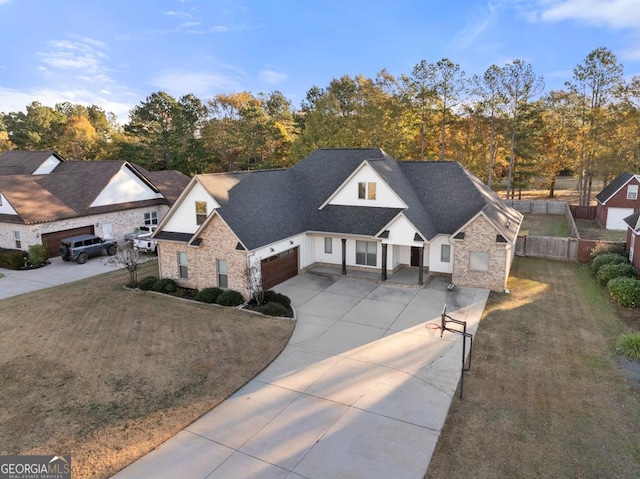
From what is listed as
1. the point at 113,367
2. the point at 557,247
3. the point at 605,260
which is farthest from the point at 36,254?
the point at 605,260

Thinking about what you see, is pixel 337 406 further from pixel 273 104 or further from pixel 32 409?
pixel 273 104

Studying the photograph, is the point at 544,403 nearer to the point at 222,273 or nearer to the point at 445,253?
the point at 445,253

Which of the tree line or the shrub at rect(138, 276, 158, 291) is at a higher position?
the tree line

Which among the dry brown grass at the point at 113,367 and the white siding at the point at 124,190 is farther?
the white siding at the point at 124,190

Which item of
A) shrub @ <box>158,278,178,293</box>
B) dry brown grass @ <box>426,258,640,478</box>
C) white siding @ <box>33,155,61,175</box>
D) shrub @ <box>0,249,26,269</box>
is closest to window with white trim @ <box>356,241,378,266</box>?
dry brown grass @ <box>426,258,640,478</box>

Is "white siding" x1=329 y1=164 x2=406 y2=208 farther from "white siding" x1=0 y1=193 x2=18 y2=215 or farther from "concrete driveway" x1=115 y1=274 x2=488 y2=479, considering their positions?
"white siding" x1=0 y1=193 x2=18 y2=215

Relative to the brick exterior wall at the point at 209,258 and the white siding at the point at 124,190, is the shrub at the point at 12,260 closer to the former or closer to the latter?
the white siding at the point at 124,190

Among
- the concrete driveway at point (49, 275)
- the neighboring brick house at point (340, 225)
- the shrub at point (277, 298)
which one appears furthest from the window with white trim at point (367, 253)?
the concrete driveway at point (49, 275)
